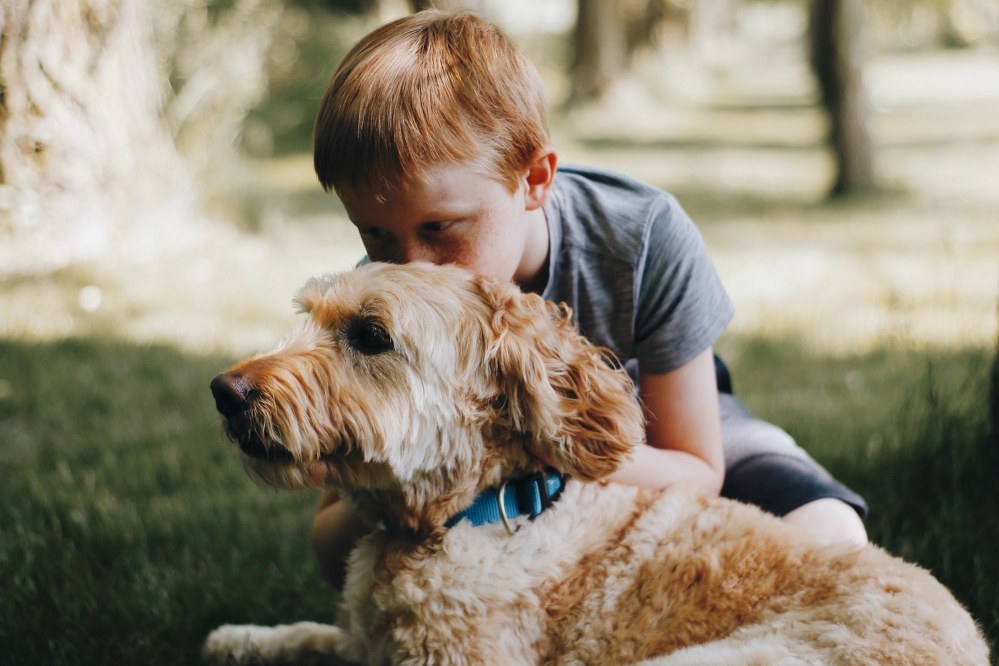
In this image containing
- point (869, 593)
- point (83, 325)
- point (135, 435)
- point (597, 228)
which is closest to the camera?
point (869, 593)

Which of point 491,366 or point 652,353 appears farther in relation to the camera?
point 652,353

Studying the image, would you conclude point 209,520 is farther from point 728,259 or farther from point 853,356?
point 728,259

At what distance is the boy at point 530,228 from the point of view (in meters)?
2.19

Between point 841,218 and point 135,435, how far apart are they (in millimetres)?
7224

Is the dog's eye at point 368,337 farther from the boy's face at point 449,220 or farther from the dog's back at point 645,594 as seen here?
the dog's back at point 645,594

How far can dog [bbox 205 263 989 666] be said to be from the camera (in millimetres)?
1938

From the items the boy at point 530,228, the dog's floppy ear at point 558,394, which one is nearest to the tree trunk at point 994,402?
the boy at point 530,228

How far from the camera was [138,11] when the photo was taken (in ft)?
19.3

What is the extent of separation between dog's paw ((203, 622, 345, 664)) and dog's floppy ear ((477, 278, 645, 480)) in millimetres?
890

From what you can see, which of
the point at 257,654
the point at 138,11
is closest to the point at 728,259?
the point at 138,11

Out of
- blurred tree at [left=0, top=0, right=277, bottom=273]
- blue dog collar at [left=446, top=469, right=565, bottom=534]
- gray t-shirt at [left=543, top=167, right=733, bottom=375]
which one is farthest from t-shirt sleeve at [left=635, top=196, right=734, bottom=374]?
blurred tree at [left=0, top=0, right=277, bottom=273]

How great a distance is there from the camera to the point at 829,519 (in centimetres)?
253

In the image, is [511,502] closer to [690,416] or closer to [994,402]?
[690,416]

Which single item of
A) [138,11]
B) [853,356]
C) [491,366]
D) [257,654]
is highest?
[138,11]
